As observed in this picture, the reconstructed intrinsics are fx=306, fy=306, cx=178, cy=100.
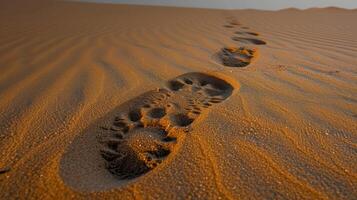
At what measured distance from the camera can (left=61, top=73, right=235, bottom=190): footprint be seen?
1.15 meters

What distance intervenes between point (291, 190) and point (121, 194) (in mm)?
563

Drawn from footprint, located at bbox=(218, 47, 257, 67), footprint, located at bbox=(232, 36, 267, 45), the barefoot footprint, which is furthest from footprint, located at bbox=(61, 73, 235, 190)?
footprint, located at bbox=(232, 36, 267, 45)

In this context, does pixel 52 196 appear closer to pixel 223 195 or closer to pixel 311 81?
pixel 223 195

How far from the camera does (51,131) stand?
1414 millimetres

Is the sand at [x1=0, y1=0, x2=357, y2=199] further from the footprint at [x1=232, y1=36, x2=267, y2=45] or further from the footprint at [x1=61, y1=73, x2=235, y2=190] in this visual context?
the footprint at [x1=232, y1=36, x2=267, y2=45]

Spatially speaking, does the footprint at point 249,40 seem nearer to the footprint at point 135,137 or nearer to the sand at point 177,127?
the sand at point 177,127

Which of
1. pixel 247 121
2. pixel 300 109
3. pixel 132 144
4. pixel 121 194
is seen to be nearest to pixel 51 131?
pixel 132 144

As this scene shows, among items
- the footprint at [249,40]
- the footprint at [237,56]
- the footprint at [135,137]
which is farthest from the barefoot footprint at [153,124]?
the footprint at [249,40]

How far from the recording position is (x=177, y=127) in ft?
4.76

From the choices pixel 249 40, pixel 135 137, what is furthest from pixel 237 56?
pixel 135 137

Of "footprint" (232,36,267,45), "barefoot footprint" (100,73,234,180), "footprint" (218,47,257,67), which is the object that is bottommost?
"footprint" (232,36,267,45)

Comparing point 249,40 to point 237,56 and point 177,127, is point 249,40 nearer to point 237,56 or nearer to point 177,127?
point 237,56

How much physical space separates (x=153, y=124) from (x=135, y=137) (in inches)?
6.2

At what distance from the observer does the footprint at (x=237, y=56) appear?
2.71 metres
